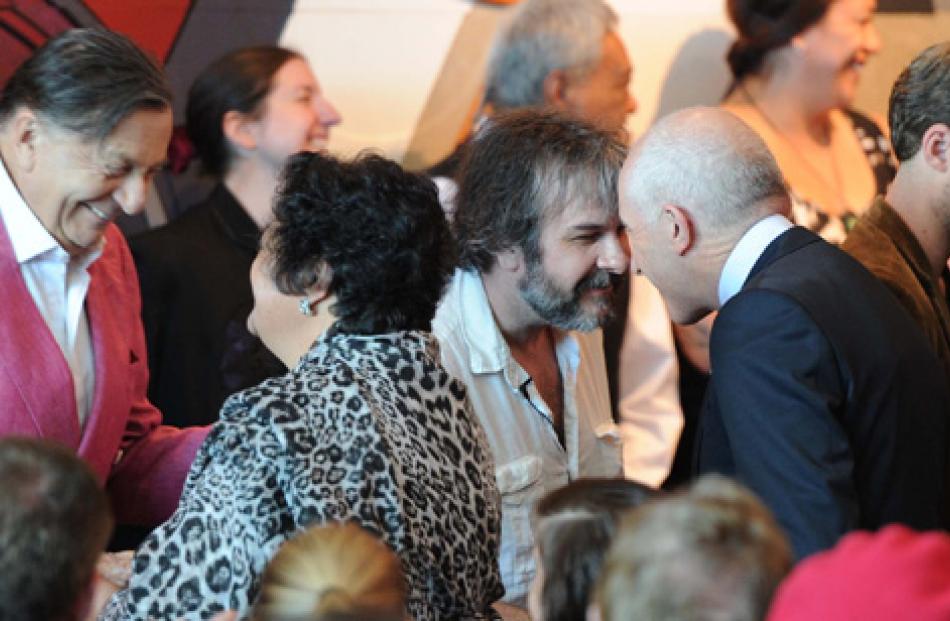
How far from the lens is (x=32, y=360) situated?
283cm

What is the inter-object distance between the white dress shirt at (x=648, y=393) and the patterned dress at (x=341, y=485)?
6.56 feet

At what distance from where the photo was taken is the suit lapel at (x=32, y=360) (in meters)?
2.81

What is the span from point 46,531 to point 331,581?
1.11 feet

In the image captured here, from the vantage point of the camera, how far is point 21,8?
13.9ft

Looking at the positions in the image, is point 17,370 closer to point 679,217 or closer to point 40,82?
point 40,82

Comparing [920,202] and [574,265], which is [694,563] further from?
[920,202]

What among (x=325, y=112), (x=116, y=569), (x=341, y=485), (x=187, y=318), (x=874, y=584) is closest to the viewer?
(x=874, y=584)

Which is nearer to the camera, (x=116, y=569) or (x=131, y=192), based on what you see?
(x=116, y=569)

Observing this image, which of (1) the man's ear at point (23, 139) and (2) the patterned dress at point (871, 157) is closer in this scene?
(1) the man's ear at point (23, 139)

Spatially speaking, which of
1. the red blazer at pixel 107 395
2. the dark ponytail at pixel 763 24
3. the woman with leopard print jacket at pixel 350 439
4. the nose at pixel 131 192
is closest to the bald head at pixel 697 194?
the woman with leopard print jacket at pixel 350 439

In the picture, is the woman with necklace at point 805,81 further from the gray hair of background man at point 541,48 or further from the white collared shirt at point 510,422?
the white collared shirt at point 510,422

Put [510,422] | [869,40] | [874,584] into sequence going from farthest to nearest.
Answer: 1. [869,40]
2. [510,422]
3. [874,584]

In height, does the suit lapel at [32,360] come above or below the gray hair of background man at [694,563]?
below

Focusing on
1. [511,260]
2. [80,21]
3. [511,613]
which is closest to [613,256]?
[511,260]
